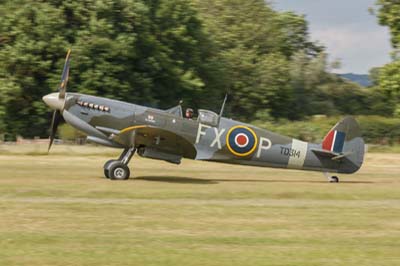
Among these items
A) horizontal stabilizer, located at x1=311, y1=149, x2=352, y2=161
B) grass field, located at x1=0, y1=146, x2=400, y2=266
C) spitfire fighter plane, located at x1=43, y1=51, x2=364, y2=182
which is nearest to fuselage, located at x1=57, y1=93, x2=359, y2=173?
spitfire fighter plane, located at x1=43, y1=51, x2=364, y2=182

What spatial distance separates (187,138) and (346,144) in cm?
426

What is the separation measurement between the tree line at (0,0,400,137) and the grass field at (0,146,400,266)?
49.2 ft

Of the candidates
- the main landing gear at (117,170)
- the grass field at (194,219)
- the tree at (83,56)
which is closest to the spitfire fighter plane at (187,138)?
the main landing gear at (117,170)

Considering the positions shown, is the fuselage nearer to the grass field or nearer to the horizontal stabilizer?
the horizontal stabilizer

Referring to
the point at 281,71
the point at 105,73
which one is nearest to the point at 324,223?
the point at 105,73

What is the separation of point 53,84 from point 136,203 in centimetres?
2228

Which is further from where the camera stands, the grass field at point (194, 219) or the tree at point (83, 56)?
the tree at point (83, 56)

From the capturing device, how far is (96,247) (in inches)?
406

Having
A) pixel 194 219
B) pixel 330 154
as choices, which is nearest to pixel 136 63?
pixel 330 154

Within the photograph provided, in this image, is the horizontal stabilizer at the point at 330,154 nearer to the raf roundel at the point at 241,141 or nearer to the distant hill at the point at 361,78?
the raf roundel at the point at 241,141

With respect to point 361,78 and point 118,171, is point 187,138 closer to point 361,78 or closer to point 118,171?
point 118,171

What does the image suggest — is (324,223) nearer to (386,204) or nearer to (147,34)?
(386,204)

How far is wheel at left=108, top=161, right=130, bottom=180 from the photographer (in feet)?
63.1

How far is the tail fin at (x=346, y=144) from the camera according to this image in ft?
67.1
